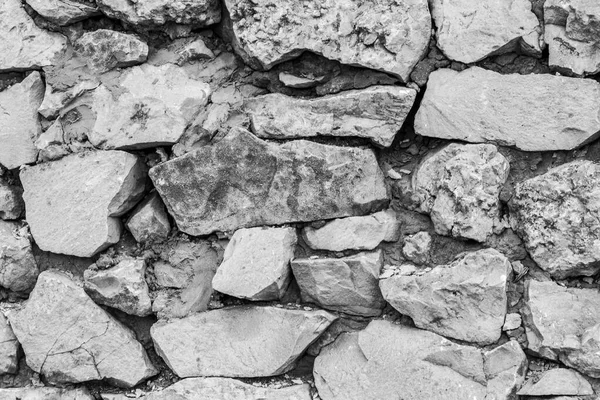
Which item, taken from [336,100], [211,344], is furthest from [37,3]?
[211,344]

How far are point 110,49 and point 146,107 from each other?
0.23 metres

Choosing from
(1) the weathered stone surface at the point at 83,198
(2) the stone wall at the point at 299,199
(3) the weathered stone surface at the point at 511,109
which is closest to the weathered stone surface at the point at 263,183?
(2) the stone wall at the point at 299,199

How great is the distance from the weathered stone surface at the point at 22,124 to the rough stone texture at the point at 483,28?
1.31 metres

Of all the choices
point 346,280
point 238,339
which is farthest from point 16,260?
point 346,280

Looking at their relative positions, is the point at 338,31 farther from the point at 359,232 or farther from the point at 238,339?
the point at 238,339

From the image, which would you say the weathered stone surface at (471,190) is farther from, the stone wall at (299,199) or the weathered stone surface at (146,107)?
the weathered stone surface at (146,107)

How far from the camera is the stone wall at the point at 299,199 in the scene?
1.93 m

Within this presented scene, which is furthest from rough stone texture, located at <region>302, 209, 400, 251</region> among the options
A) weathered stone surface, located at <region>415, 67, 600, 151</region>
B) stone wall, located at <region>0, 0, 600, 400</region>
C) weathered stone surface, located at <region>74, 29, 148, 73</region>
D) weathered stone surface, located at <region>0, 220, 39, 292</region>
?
weathered stone surface, located at <region>0, 220, 39, 292</region>

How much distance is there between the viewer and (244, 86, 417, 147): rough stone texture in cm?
205

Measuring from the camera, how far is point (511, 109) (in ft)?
6.48

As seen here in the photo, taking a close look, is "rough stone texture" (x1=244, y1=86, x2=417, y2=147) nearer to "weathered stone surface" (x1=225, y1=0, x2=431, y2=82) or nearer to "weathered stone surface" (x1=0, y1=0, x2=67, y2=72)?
"weathered stone surface" (x1=225, y1=0, x2=431, y2=82)

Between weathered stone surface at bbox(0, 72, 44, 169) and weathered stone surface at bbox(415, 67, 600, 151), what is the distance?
1246 mm

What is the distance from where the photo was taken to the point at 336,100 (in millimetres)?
2090

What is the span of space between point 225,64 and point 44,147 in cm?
64
